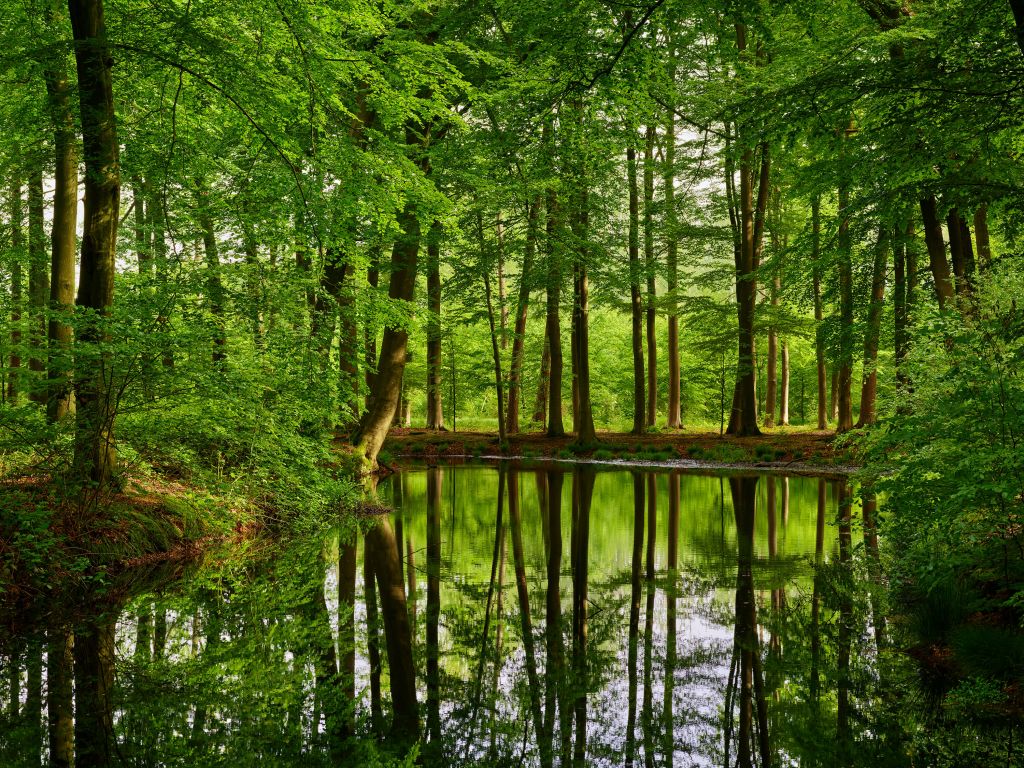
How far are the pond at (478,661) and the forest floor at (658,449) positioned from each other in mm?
10671

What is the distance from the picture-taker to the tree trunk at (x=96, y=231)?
7172mm

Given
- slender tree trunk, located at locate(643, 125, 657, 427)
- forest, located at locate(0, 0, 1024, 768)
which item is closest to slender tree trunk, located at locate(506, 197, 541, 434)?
slender tree trunk, located at locate(643, 125, 657, 427)

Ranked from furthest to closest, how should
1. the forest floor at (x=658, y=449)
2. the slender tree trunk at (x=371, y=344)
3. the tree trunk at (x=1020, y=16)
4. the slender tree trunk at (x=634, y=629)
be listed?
the forest floor at (x=658, y=449)
the slender tree trunk at (x=371, y=344)
the tree trunk at (x=1020, y=16)
the slender tree trunk at (x=634, y=629)

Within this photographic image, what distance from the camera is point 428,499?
574 inches

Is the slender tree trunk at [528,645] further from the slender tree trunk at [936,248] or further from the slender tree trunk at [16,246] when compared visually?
the slender tree trunk at [16,246]

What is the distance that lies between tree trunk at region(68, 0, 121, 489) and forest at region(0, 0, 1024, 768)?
0.11 ft

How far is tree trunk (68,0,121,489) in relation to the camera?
7.17 m

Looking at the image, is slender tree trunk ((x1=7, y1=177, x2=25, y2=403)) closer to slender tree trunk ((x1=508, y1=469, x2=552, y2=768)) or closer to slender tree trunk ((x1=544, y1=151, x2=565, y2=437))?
slender tree trunk ((x1=508, y1=469, x2=552, y2=768))

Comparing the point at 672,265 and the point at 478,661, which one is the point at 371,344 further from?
the point at 672,265

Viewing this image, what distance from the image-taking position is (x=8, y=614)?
6043 mm

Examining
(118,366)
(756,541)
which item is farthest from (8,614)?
(756,541)

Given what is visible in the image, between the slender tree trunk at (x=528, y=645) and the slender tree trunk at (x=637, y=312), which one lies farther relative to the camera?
the slender tree trunk at (x=637, y=312)

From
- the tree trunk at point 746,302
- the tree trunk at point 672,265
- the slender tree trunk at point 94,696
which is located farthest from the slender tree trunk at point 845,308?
the slender tree trunk at point 94,696

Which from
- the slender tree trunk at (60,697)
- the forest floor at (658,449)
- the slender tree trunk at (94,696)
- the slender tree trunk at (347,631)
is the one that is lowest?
the slender tree trunk at (347,631)
